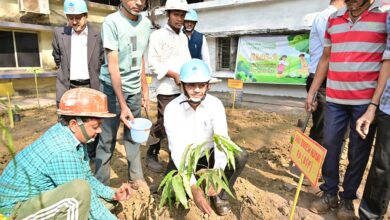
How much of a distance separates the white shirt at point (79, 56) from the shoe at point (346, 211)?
267cm

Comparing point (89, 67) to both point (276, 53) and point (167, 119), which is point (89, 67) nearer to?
point (167, 119)

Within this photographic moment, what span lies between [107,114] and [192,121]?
Answer: 28.0 inches

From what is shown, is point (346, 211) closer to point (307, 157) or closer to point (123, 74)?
point (307, 157)

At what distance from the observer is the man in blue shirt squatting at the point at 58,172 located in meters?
1.47

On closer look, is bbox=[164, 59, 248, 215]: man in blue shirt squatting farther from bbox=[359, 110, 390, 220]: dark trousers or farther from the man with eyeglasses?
the man with eyeglasses

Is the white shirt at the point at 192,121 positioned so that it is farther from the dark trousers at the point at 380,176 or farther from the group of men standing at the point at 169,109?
the dark trousers at the point at 380,176

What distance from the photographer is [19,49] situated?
7.54 metres

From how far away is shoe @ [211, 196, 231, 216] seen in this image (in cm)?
219

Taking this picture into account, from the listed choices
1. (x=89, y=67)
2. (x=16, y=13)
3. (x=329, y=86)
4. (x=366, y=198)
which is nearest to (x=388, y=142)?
(x=366, y=198)

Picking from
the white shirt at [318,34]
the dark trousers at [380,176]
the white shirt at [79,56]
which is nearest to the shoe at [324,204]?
the dark trousers at [380,176]

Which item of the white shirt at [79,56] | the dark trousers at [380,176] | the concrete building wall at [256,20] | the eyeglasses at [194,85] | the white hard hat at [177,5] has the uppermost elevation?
the concrete building wall at [256,20]

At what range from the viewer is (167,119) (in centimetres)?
210

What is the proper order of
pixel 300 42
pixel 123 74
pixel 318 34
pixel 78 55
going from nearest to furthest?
pixel 123 74
pixel 318 34
pixel 78 55
pixel 300 42

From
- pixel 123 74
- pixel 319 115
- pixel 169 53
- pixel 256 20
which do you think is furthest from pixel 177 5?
pixel 256 20
